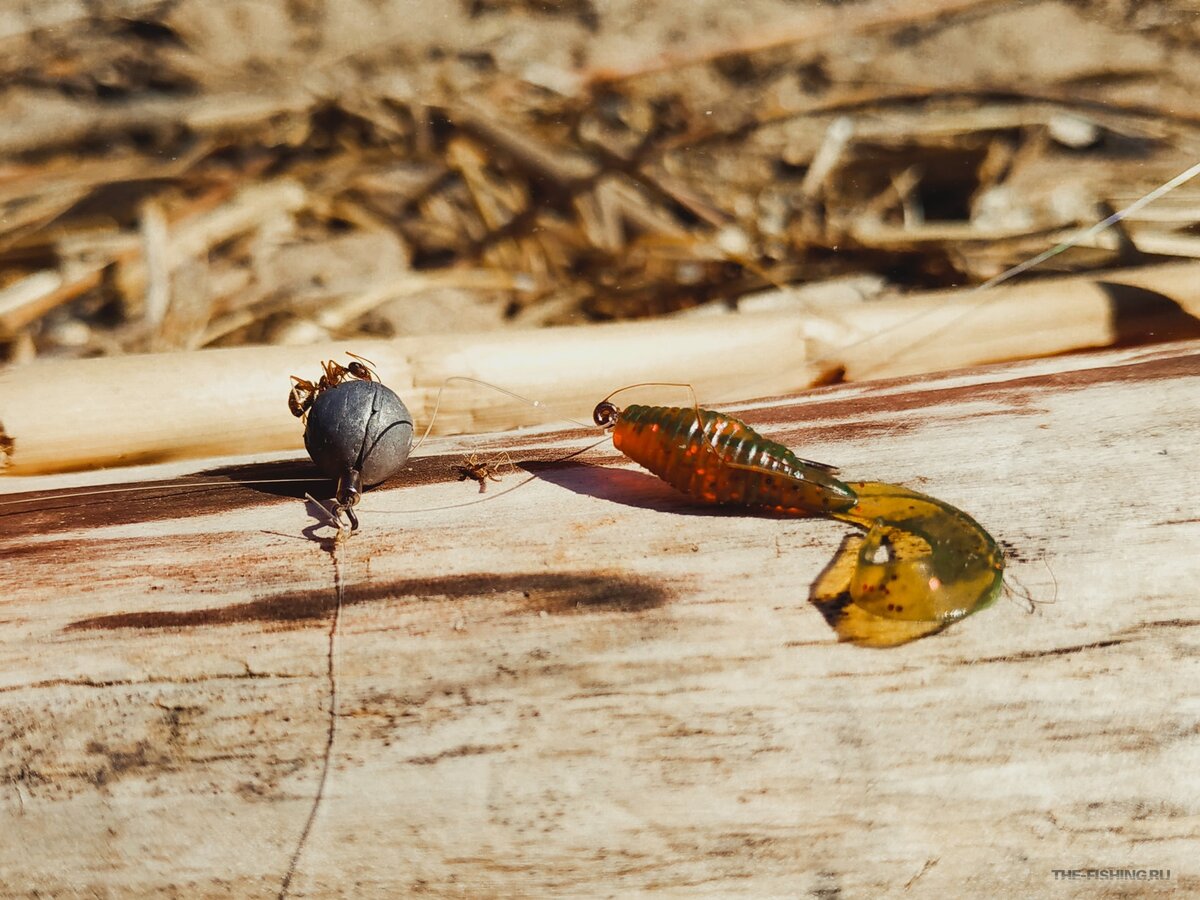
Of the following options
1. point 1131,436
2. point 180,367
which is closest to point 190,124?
point 180,367

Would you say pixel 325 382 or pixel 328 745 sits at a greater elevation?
pixel 325 382

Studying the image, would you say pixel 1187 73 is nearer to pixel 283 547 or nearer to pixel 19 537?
pixel 283 547

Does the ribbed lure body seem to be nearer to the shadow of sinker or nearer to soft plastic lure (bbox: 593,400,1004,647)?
soft plastic lure (bbox: 593,400,1004,647)

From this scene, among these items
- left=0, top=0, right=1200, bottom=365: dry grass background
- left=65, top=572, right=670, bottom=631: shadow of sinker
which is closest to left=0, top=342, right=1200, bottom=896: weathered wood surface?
left=65, top=572, right=670, bottom=631: shadow of sinker

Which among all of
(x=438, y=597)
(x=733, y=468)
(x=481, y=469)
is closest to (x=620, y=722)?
(x=438, y=597)

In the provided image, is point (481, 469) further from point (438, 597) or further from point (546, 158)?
point (546, 158)
